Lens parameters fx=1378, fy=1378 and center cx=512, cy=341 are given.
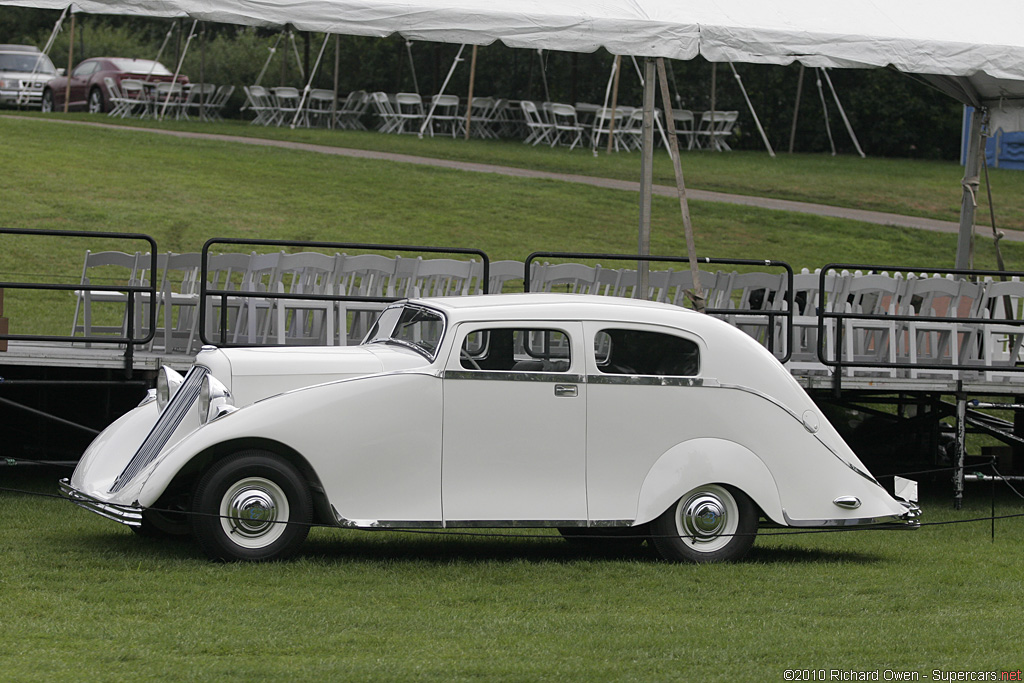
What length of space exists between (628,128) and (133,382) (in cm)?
2209

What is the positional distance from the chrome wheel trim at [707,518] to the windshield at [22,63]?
1143 inches

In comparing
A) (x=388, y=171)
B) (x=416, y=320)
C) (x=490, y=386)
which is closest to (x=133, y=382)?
(x=416, y=320)

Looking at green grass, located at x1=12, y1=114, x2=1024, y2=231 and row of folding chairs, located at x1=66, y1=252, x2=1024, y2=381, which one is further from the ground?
green grass, located at x1=12, y1=114, x2=1024, y2=231

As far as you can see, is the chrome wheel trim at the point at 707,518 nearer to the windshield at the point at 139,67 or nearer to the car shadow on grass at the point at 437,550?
the car shadow on grass at the point at 437,550

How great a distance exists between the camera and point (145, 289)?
31.3ft

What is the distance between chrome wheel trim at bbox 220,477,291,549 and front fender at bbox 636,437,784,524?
2040 mm

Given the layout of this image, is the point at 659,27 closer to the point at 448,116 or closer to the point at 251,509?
the point at 251,509

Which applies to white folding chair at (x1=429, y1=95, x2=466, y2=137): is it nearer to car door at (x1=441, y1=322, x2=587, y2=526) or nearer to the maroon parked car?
the maroon parked car

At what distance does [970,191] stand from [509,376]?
705cm

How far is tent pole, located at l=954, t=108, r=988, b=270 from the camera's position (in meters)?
13.1

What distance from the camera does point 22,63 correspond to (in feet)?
110

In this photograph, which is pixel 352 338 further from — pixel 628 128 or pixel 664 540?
pixel 628 128

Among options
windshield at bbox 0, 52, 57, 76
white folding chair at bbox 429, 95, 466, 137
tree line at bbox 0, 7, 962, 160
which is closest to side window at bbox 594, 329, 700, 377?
white folding chair at bbox 429, 95, 466, 137

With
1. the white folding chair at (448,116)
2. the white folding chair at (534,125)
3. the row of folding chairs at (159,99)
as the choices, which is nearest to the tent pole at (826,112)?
the white folding chair at (534,125)
